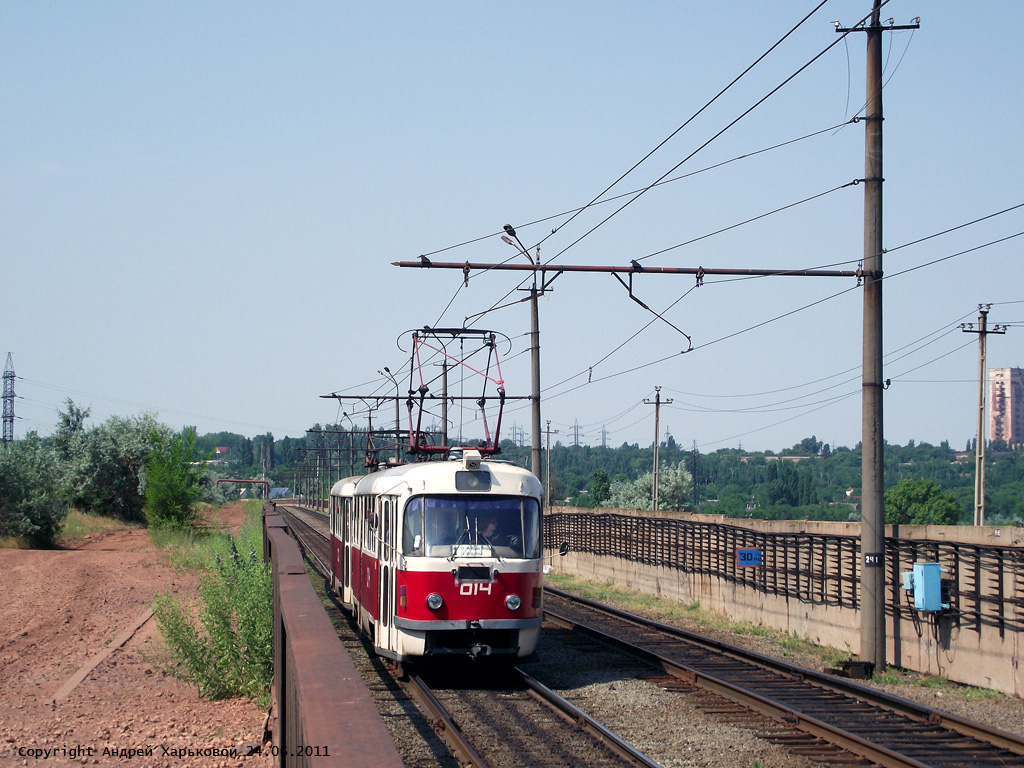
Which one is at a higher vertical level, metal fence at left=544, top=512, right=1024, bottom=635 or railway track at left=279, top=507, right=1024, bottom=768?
metal fence at left=544, top=512, right=1024, bottom=635

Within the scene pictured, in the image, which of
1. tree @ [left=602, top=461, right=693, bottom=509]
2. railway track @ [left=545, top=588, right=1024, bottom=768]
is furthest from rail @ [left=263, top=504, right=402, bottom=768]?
tree @ [left=602, top=461, right=693, bottom=509]

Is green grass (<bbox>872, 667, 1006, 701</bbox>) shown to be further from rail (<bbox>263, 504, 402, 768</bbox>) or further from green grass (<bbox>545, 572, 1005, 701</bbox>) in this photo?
rail (<bbox>263, 504, 402, 768</bbox>)

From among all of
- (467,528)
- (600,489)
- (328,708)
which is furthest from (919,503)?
(328,708)

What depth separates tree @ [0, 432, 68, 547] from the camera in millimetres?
41000

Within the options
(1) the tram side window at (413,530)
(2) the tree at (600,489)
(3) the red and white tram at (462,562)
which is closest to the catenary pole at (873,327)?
(3) the red and white tram at (462,562)

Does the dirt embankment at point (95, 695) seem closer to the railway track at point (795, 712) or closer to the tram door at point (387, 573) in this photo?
the tram door at point (387, 573)

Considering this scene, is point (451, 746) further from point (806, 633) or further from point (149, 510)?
point (149, 510)

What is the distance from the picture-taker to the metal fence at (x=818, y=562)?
1251 centimetres

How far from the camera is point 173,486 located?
4969 cm

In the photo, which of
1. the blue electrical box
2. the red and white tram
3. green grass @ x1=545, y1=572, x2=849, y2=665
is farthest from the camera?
green grass @ x1=545, y1=572, x2=849, y2=665

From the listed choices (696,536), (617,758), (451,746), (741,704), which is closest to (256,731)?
(451,746)

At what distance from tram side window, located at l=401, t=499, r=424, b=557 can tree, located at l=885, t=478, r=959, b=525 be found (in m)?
81.3

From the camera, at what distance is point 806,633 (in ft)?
57.0

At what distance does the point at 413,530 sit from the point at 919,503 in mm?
86348
